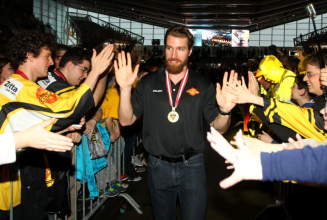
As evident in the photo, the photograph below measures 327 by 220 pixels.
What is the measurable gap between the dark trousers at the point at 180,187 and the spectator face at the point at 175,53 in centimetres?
93

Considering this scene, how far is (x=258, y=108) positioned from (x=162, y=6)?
36715 millimetres

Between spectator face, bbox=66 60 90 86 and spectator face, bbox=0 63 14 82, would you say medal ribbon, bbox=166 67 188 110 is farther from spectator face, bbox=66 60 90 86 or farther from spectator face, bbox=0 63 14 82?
spectator face, bbox=0 63 14 82

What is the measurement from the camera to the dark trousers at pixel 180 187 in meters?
3.15

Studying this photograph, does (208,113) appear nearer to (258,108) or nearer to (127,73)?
(258,108)

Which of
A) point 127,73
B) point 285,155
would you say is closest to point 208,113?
point 127,73

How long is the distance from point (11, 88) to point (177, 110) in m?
1.53

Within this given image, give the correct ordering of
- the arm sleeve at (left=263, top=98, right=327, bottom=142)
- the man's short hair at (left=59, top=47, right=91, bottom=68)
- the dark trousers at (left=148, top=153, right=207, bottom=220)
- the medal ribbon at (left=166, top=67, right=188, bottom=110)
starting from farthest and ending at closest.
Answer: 1. the man's short hair at (left=59, top=47, right=91, bottom=68)
2. the medal ribbon at (left=166, top=67, right=188, bottom=110)
3. the dark trousers at (left=148, top=153, right=207, bottom=220)
4. the arm sleeve at (left=263, top=98, right=327, bottom=142)

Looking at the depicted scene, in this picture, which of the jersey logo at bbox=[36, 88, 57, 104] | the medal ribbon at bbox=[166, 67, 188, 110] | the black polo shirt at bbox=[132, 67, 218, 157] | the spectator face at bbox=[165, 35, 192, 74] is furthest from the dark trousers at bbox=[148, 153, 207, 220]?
the jersey logo at bbox=[36, 88, 57, 104]

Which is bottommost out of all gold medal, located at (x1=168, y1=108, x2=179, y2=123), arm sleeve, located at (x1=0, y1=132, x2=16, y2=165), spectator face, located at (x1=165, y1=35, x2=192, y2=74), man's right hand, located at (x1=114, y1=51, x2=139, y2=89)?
arm sleeve, located at (x1=0, y1=132, x2=16, y2=165)

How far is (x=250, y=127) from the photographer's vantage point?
Answer: 18.5ft

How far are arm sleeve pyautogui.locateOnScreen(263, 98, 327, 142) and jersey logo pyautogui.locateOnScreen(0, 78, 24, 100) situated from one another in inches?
86.6

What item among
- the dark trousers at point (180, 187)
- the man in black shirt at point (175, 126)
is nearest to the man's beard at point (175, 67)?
the man in black shirt at point (175, 126)

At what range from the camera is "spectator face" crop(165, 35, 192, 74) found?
324 cm

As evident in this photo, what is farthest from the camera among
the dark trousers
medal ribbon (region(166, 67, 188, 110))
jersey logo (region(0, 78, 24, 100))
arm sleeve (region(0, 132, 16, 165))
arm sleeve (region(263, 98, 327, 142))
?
medal ribbon (region(166, 67, 188, 110))
